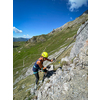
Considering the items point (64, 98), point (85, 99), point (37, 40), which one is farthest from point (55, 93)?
point (37, 40)

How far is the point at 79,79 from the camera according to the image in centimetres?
570

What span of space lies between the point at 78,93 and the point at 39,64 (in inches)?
194

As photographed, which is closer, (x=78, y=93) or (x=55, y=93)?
(x=78, y=93)
